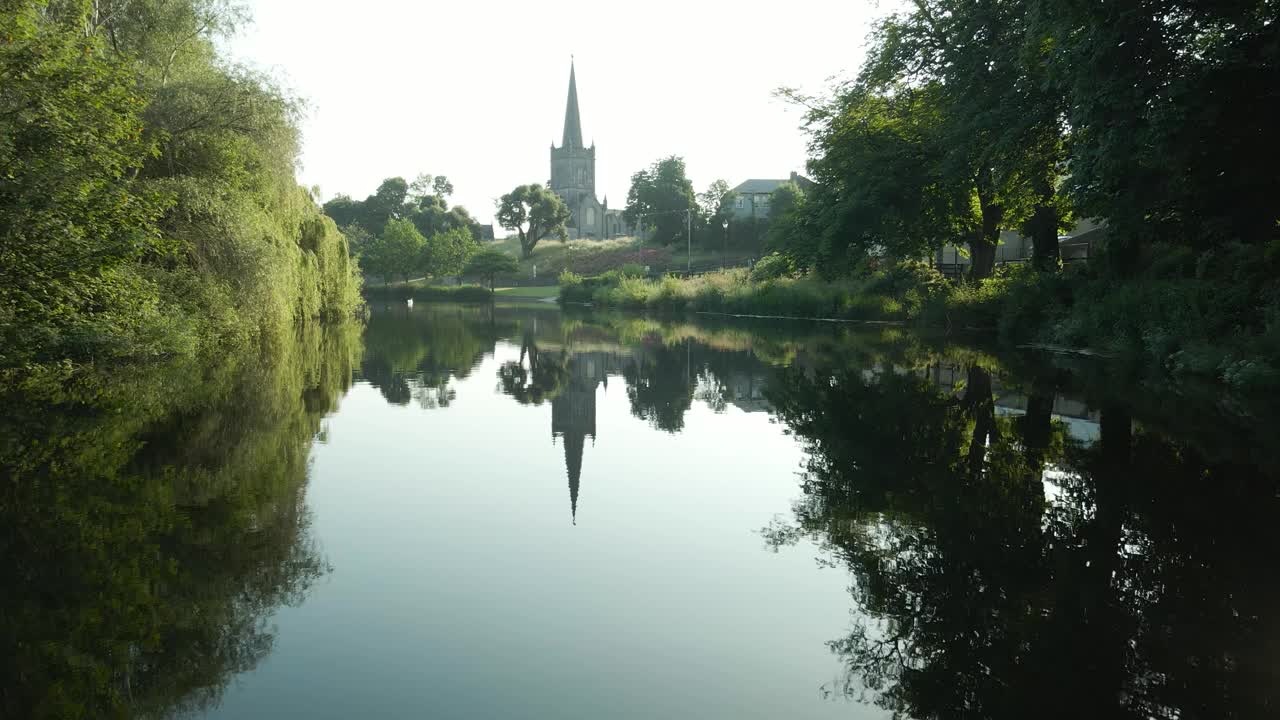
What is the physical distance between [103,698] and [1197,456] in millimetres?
10778

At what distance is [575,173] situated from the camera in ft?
455

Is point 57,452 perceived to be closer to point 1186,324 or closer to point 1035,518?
point 1035,518

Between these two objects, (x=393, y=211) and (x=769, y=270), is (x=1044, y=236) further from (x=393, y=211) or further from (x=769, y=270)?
(x=393, y=211)

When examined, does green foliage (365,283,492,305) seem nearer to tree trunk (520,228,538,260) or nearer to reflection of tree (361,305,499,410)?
tree trunk (520,228,538,260)

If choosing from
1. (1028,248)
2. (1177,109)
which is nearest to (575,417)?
(1177,109)

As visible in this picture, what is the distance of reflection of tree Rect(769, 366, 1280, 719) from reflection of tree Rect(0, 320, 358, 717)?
3710 mm

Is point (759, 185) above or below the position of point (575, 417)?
above

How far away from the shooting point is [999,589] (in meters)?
5.71

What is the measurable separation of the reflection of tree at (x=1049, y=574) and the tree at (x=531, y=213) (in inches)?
3921

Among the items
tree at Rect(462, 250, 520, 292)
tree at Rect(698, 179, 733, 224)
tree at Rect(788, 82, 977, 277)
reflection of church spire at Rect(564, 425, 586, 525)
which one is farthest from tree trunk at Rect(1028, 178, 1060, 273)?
tree at Rect(698, 179, 733, 224)

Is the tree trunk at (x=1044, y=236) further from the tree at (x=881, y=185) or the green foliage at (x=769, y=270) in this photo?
the green foliage at (x=769, y=270)

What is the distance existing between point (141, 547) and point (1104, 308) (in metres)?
23.4

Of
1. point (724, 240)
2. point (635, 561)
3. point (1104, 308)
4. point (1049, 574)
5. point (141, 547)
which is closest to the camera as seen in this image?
Answer: point (1049, 574)

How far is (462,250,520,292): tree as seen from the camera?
90.2 meters
